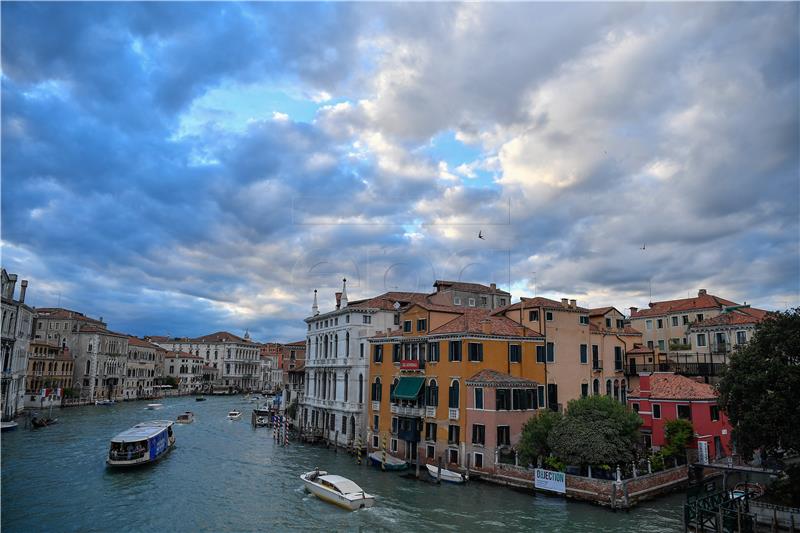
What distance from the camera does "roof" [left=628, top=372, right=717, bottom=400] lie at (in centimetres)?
3188

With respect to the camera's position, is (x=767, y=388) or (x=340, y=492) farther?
(x=340, y=492)

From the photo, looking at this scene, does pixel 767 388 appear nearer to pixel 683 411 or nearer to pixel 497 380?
pixel 683 411

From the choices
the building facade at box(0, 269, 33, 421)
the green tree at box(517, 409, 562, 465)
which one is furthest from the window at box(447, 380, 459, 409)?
the building facade at box(0, 269, 33, 421)

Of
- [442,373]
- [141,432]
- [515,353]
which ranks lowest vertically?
[141,432]

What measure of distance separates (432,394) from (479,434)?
14.3 ft

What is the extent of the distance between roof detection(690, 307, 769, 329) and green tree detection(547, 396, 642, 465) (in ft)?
72.8

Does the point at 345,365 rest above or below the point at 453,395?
above

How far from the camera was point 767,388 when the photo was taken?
21.5 metres

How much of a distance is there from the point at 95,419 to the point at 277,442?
28741 mm

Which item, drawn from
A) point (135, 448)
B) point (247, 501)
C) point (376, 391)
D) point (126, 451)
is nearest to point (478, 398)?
point (376, 391)

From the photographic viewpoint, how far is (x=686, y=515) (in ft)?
67.2

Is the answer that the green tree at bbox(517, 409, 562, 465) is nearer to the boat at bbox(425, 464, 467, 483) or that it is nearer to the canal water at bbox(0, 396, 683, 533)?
the canal water at bbox(0, 396, 683, 533)

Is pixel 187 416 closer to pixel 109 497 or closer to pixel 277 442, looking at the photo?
pixel 277 442

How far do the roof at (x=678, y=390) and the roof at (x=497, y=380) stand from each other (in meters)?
7.63
